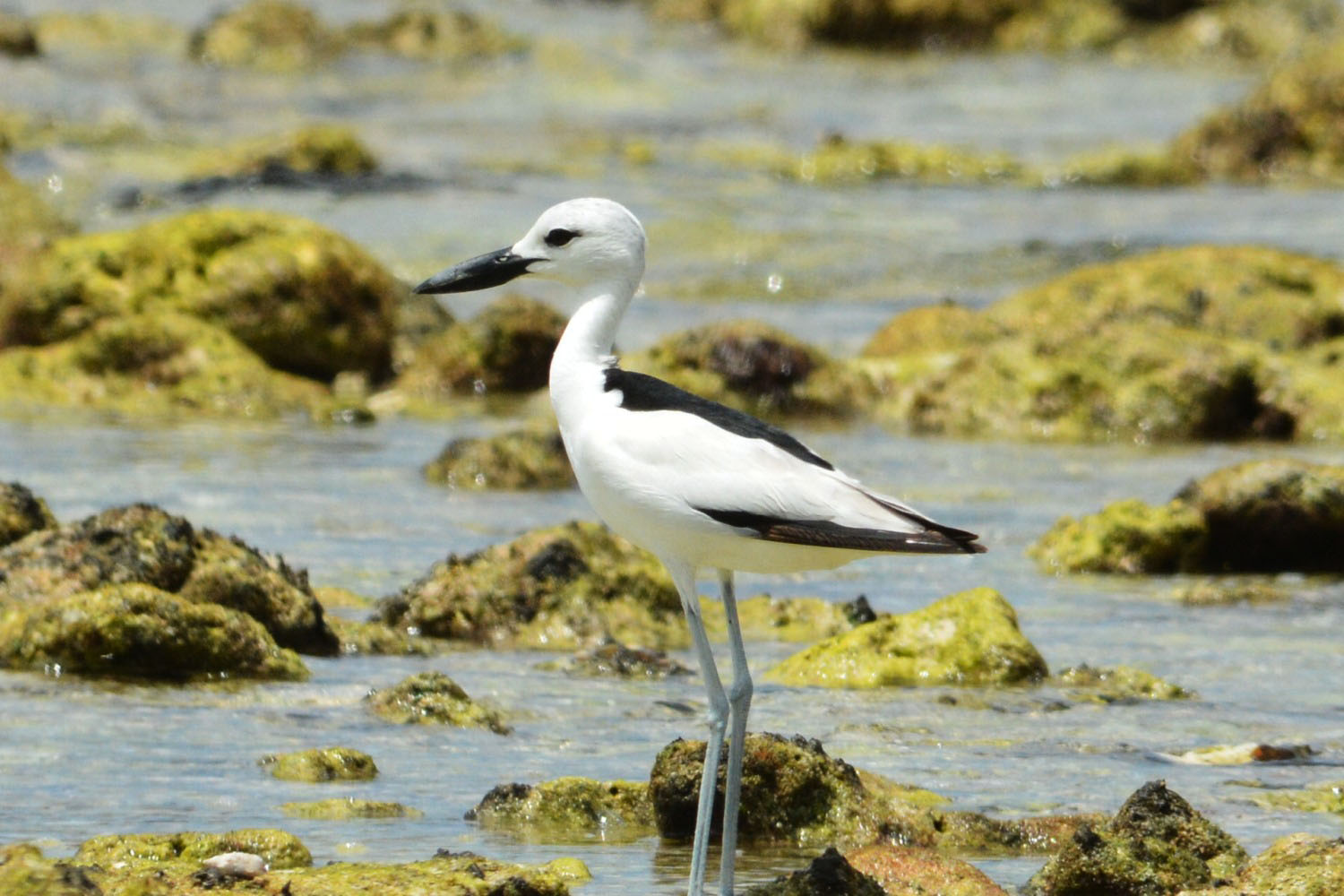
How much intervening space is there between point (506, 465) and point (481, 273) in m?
5.35

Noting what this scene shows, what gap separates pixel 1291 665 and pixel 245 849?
4437 mm

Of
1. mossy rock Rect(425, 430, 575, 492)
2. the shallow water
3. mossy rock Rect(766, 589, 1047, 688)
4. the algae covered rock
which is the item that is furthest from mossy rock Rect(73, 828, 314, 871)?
mossy rock Rect(425, 430, 575, 492)

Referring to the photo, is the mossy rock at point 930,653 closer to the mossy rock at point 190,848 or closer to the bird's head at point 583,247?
the bird's head at point 583,247

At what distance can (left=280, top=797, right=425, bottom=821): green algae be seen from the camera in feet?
18.9

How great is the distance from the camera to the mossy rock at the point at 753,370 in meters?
13.3

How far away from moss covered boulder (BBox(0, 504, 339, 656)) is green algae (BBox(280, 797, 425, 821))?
176 centimetres

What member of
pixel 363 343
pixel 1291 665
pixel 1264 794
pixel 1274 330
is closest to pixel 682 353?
pixel 363 343

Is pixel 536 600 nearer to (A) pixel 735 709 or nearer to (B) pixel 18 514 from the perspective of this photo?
(B) pixel 18 514

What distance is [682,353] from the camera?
43.7ft

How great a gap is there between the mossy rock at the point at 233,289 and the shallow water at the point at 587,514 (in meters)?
1.34

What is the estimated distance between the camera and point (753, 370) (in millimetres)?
13484

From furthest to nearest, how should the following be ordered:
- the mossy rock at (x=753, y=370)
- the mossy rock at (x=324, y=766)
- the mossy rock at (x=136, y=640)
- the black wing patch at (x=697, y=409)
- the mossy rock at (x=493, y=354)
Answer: the mossy rock at (x=493, y=354), the mossy rock at (x=753, y=370), the mossy rock at (x=136, y=640), the mossy rock at (x=324, y=766), the black wing patch at (x=697, y=409)

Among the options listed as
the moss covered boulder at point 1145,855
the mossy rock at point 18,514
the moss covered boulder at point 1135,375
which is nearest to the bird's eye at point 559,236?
the moss covered boulder at point 1145,855

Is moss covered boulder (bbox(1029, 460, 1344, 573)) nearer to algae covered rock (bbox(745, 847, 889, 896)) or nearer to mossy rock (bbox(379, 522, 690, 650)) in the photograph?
mossy rock (bbox(379, 522, 690, 650))
